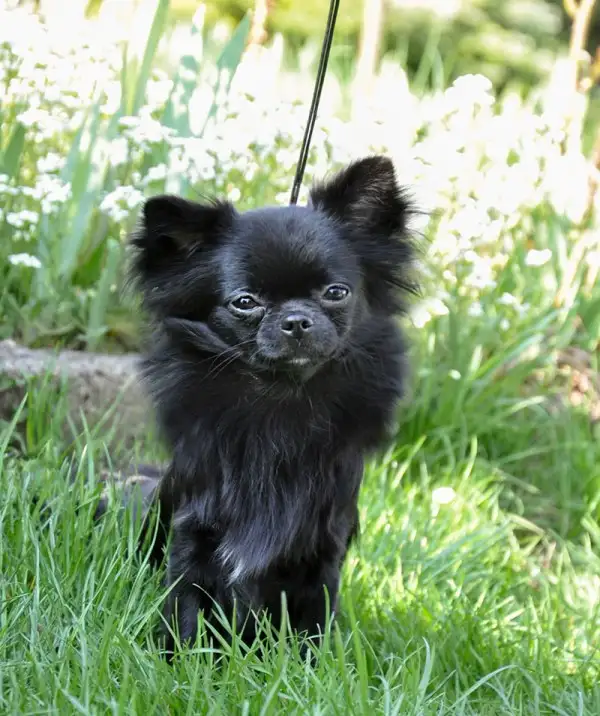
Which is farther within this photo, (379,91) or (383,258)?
(379,91)

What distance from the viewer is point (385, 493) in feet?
12.4

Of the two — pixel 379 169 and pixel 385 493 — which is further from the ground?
pixel 379 169

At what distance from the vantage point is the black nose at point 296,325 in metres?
2.20

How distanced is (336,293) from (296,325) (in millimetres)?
194

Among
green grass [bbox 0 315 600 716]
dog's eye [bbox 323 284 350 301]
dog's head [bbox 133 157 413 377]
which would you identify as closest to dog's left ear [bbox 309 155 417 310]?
dog's head [bbox 133 157 413 377]

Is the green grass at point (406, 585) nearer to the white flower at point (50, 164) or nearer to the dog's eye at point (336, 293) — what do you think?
the dog's eye at point (336, 293)

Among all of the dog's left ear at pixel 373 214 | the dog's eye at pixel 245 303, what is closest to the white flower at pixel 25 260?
the dog's left ear at pixel 373 214

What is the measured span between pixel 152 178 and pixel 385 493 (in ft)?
4.95

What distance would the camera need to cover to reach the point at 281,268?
229cm

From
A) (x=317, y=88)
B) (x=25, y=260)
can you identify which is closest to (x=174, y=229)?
(x=317, y=88)

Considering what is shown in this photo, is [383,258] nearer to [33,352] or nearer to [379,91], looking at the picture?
[33,352]

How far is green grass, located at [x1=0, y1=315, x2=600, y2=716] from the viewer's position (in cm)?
205

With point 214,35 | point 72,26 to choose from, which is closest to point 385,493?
point 72,26

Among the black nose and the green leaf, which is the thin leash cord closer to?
the black nose
